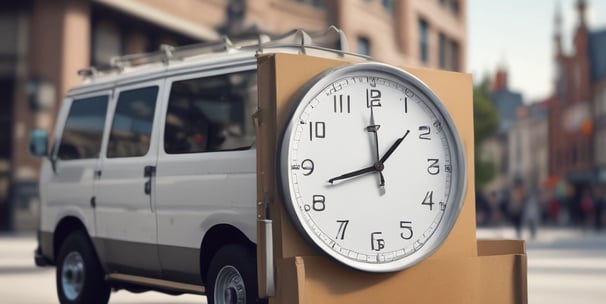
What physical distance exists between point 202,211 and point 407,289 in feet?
5.79

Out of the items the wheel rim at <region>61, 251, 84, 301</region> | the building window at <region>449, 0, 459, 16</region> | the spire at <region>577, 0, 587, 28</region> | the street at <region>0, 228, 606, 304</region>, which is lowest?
the street at <region>0, 228, 606, 304</region>

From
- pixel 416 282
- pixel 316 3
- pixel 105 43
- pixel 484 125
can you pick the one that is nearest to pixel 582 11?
pixel 484 125

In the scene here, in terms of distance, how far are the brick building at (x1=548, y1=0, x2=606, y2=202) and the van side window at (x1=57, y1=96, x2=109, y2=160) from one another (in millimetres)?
55189

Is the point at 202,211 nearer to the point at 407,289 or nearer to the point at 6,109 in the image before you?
the point at 407,289

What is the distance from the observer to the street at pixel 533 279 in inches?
399

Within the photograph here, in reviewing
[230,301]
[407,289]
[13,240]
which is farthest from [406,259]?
[13,240]

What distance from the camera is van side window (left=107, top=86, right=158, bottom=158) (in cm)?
767

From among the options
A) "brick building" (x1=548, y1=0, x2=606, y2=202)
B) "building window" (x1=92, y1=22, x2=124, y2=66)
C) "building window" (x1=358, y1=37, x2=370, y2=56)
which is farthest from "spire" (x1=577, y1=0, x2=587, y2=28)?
"building window" (x1=92, y1=22, x2=124, y2=66)

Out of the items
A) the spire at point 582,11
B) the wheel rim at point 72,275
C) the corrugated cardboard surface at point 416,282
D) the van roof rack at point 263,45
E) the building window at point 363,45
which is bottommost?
the wheel rim at point 72,275

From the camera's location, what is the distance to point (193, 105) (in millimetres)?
A: 7242

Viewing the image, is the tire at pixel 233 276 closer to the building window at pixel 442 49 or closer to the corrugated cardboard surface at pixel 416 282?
the corrugated cardboard surface at pixel 416 282

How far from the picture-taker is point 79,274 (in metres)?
8.56

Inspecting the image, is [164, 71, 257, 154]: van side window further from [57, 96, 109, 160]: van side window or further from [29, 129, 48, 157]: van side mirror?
[29, 129, 48, 157]: van side mirror

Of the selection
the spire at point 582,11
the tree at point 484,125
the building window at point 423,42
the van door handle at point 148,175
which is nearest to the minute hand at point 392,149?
the van door handle at point 148,175
